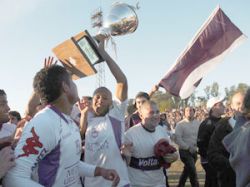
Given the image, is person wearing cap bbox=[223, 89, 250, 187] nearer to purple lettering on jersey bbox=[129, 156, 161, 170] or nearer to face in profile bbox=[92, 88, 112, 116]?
purple lettering on jersey bbox=[129, 156, 161, 170]

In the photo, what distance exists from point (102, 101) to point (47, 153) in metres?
2.08

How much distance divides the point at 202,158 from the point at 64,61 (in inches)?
204

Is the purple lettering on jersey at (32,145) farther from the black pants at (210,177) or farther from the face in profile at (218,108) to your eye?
the black pants at (210,177)

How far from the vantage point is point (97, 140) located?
4.60 meters

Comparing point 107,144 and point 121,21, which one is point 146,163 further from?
point 121,21

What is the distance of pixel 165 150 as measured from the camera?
183 inches

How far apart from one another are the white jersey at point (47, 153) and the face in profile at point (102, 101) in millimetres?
1658

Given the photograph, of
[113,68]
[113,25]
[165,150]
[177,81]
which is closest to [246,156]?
[165,150]

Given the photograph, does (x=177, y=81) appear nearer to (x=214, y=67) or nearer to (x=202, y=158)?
(x=214, y=67)

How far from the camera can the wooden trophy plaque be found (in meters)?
3.96

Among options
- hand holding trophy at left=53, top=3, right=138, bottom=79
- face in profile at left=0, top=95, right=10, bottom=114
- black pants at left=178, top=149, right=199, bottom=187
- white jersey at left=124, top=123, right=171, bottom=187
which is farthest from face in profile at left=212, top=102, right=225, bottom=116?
face in profile at left=0, top=95, right=10, bottom=114

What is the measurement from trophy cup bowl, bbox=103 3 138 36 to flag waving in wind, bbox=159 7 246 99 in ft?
6.28

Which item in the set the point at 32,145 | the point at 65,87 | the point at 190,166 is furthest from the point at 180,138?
the point at 32,145

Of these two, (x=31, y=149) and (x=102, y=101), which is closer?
(x=31, y=149)
